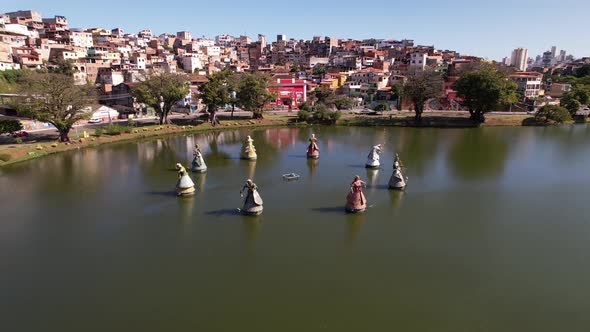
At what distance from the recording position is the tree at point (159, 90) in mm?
42781

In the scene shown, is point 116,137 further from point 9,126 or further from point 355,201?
point 355,201

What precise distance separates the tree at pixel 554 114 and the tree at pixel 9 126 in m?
56.3

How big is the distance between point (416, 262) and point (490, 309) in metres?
2.88

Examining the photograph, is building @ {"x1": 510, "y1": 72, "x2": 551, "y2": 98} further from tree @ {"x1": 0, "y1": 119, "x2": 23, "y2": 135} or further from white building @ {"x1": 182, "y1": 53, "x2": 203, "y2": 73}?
white building @ {"x1": 182, "y1": 53, "x2": 203, "y2": 73}

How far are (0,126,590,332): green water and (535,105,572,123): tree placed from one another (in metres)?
25.2

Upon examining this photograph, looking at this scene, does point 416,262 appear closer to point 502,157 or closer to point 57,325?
point 57,325

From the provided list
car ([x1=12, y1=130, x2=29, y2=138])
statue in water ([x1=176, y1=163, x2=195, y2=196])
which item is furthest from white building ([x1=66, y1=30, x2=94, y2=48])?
statue in water ([x1=176, y1=163, x2=195, y2=196])

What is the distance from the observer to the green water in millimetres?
10648

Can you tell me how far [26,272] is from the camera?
12.8 m

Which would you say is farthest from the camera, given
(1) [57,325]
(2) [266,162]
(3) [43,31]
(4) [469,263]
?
(3) [43,31]

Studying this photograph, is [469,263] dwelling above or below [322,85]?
below

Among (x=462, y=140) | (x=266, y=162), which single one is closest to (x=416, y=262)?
(x=266, y=162)

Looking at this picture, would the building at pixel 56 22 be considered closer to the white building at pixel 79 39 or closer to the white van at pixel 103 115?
the white building at pixel 79 39

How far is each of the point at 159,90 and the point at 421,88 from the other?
30673 millimetres
